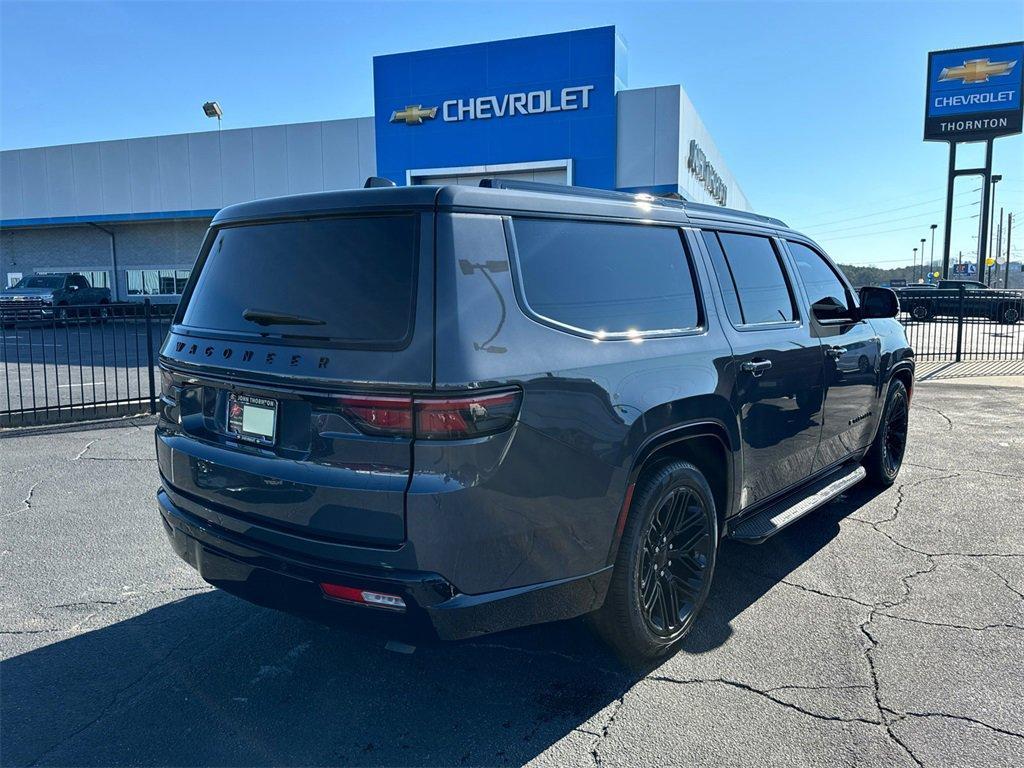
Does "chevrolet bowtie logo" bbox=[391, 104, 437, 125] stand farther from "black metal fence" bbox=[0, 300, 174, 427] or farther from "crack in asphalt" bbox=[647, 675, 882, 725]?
"crack in asphalt" bbox=[647, 675, 882, 725]

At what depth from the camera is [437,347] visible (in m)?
2.39

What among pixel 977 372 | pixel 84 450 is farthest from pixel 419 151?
pixel 84 450

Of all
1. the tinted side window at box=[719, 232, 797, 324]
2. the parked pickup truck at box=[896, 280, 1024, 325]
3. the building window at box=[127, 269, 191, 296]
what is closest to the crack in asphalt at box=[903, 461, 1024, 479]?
the tinted side window at box=[719, 232, 797, 324]

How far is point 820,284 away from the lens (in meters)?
4.77


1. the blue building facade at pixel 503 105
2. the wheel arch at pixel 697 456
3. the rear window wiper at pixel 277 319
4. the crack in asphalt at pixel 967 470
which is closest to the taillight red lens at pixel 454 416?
the rear window wiper at pixel 277 319

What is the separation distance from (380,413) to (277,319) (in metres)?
0.66

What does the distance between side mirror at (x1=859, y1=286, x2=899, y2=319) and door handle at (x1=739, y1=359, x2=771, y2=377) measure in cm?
164

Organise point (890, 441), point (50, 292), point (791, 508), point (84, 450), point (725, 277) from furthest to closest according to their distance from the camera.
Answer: point (50, 292) < point (84, 450) < point (890, 441) < point (791, 508) < point (725, 277)

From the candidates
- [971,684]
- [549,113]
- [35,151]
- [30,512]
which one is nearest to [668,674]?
[971,684]

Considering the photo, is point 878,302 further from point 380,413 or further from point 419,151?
point 419,151

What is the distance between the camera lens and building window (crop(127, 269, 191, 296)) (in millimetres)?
34531

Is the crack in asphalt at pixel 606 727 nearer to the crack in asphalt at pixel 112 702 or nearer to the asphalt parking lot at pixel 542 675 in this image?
the asphalt parking lot at pixel 542 675

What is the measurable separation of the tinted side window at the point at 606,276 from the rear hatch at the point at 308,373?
0.47 m

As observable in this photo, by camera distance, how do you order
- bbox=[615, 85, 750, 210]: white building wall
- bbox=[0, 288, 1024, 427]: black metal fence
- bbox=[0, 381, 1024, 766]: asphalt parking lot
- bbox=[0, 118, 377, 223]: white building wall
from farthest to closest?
bbox=[0, 118, 377, 223]: white building wall, bbox=[615, 85, 750, 210]: white building wall, bbox=[0, 288, 1024, 427]: black metal fence, bbox=[0, 381, 1024, 766]: asphalt parking lot
